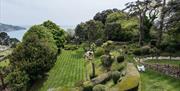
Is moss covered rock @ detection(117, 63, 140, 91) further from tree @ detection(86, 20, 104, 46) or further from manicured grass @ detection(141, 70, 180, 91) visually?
tree @ detection(86, 20, 104, 46)

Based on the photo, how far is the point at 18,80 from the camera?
47406mm

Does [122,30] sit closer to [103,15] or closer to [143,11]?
[143,11]

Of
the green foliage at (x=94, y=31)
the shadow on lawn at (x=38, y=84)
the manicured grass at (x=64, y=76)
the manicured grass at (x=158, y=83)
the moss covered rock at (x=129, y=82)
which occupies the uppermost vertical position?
the green foliage at (x=94, y=31)

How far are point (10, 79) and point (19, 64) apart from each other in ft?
13.8

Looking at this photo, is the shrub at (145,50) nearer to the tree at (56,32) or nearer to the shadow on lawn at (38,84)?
the shadow on lawn at (38,84)

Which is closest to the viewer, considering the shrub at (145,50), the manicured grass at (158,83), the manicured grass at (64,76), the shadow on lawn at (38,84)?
the manicured grass at (158,83)

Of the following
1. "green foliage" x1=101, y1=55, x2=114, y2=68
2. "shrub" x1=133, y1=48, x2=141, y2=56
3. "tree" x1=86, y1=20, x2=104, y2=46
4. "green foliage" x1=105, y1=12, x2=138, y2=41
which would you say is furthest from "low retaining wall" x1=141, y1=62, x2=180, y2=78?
"tree" x1=86, y1=20, x2=104, y2=46

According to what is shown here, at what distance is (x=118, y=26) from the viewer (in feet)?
271

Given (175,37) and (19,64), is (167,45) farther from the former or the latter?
(19,64)

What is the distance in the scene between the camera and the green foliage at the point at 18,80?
46825mm

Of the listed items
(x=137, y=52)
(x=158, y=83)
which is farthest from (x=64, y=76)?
(x=158, y=83)

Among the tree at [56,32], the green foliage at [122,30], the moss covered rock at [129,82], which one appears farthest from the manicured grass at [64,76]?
the green foliage at [122,30]

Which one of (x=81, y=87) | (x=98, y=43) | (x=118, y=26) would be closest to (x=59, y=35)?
(x=98, y=43)

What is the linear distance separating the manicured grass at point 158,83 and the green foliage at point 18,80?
1896 cm
